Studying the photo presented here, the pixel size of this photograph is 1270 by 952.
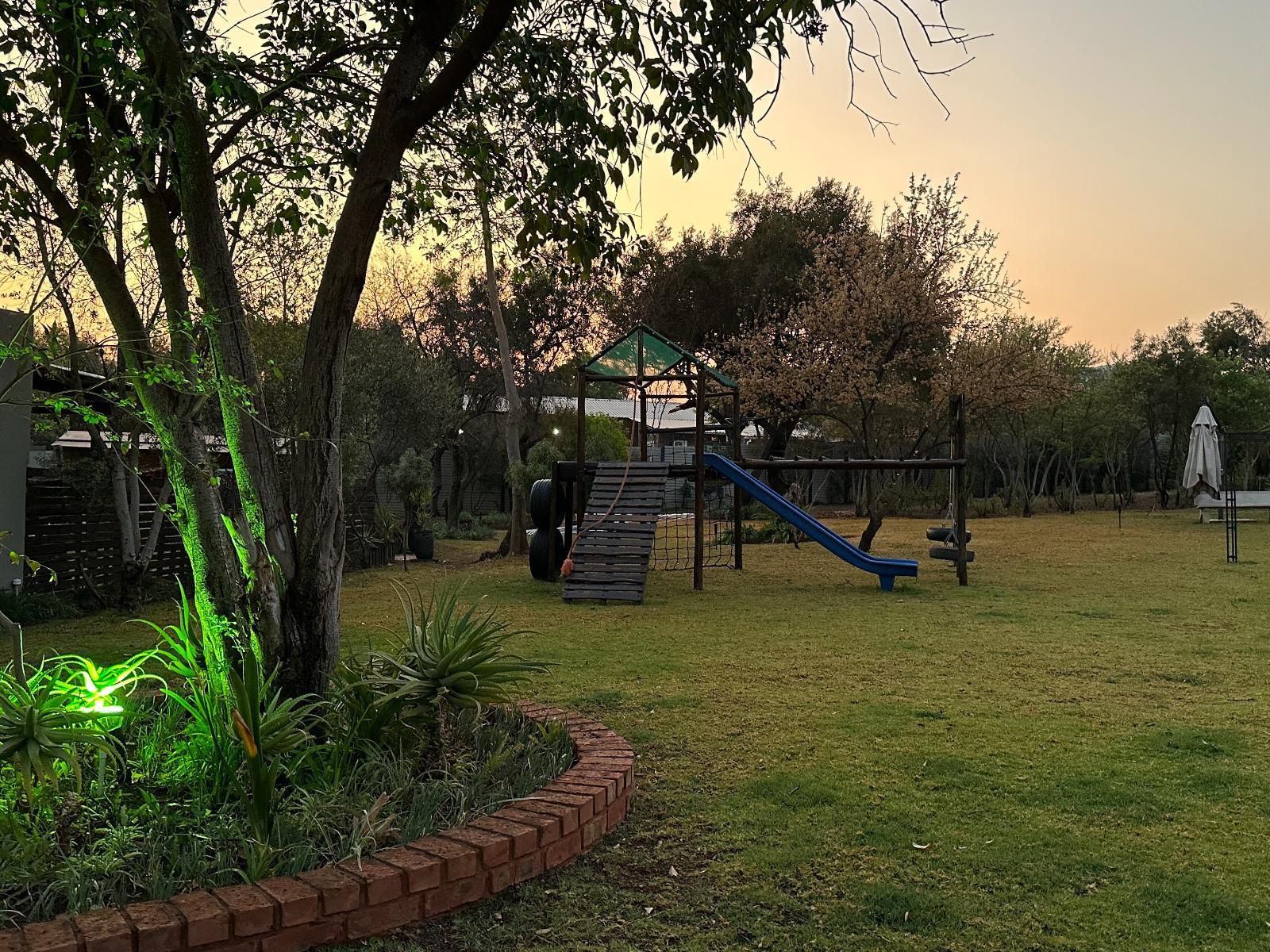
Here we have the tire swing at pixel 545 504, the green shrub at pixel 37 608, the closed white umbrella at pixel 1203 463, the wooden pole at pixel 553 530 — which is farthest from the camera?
the closed white umbrella at pixel 1203 463

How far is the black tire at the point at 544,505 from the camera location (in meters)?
12.4

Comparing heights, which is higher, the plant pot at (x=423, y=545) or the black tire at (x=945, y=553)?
the black tire at (x=945, y=553)

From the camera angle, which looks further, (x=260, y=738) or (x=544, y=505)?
(x=544, y=505)

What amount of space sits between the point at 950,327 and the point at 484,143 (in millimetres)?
15810

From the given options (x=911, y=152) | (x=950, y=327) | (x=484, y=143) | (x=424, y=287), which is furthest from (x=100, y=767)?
(x=424, y=287)

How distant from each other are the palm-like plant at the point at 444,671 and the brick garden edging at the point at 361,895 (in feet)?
1.49

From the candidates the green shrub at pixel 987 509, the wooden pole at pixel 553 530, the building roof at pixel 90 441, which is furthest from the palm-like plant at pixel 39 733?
the green shrub at pixel 987 509

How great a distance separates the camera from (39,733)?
8.34 ft

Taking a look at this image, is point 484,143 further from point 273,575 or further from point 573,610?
point 573,610

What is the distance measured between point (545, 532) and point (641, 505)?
1.48 m

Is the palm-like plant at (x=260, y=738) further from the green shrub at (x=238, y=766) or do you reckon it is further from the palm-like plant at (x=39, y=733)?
the palm-like plant at (x=39, y=733)

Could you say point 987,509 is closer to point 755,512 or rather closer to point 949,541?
point 755,512

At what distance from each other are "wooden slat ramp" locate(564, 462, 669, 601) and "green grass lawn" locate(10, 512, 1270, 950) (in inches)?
42.4

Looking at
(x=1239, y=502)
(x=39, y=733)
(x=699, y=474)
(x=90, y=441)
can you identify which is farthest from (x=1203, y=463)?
(x=39, y=733)
